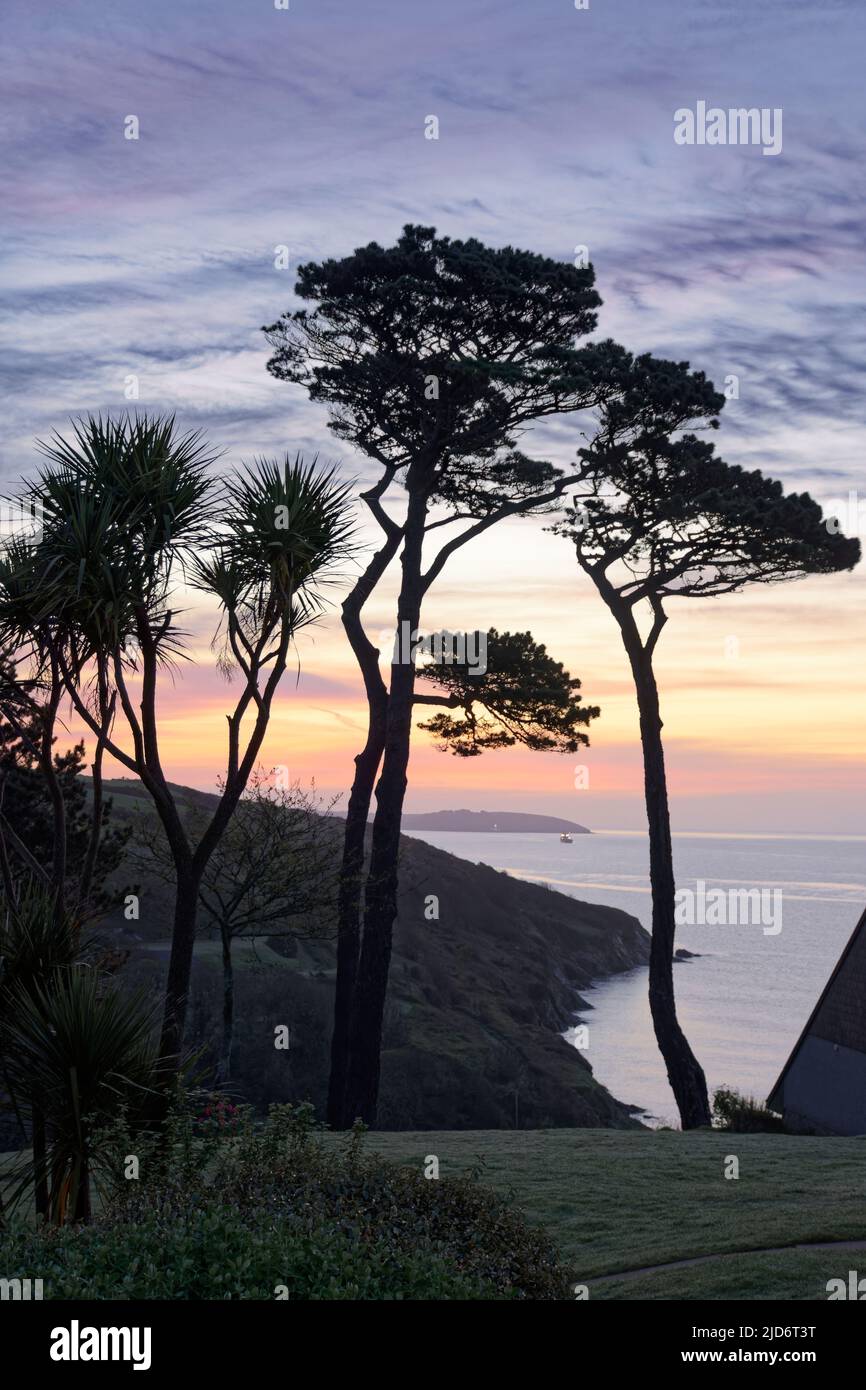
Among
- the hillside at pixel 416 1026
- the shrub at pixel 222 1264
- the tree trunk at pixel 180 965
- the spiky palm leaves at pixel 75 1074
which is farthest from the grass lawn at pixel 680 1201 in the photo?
the hillside at pixel 416 1026

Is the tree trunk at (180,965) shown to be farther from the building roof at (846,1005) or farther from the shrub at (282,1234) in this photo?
the building roof at (846,1005)

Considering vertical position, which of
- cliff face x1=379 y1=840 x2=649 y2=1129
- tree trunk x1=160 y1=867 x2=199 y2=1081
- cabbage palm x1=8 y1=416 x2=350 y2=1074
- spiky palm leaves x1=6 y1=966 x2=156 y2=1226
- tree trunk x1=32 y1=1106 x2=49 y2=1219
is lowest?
cliff face x1=379 y1=840 x2=649 y2=1129

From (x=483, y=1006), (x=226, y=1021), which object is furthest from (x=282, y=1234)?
(x=483, y=1006)

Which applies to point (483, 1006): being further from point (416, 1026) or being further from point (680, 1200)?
point (680, 1200)

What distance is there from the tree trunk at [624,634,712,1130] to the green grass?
6041 millimetres

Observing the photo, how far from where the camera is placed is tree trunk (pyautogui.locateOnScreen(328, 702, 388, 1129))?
27.9 m

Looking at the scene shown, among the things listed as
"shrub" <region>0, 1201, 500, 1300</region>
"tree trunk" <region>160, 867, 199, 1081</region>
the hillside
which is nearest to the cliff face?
the hillside

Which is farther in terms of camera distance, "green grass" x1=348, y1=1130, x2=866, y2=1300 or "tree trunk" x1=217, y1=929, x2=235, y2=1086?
"tree trunk" x1=217, y1=929, x2=235, y2=1086

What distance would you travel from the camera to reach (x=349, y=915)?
28500 mm

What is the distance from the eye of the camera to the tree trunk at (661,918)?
29.0 m

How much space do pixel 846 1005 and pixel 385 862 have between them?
12473 mm

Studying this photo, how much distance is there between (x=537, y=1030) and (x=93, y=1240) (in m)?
50.2

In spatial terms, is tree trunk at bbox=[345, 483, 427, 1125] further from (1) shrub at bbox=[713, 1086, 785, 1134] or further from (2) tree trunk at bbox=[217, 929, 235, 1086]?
(1) shrub at bbox=[713, 1086, 785, 1134]
